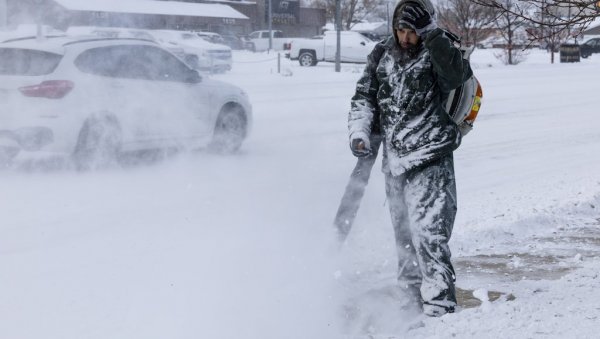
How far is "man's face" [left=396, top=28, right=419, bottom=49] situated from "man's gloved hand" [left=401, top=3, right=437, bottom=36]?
1.4 inches

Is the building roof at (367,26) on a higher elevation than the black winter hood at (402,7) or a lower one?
higher

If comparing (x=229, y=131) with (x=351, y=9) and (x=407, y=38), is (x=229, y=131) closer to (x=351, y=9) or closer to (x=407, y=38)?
(x=407, y=38)

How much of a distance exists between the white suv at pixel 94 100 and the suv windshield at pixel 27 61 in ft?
0.04

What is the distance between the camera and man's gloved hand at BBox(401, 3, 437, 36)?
4156mm

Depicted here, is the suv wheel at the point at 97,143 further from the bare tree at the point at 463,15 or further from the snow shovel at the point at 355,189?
the snow shovel at the point at 355,189

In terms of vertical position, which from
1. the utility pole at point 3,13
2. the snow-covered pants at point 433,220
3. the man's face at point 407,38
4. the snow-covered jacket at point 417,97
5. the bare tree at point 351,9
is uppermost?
the bare tree at point 351,9

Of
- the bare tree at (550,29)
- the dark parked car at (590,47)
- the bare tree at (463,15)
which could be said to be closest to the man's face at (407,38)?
the bare tree at (550,29)

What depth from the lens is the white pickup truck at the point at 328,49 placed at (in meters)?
33.8

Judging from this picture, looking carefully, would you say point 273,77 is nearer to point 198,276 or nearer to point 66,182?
point 66,182

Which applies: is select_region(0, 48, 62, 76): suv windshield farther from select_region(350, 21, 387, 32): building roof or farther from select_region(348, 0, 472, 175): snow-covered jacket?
select_region(350, 21, 387, 32): building roof

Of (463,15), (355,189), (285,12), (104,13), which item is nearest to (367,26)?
(285,12)

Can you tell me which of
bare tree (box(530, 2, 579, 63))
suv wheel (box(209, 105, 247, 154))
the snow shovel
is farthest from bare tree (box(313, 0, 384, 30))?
the snow shovel

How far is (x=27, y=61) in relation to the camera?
8.98 meters

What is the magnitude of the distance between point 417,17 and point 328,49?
1184 inches
